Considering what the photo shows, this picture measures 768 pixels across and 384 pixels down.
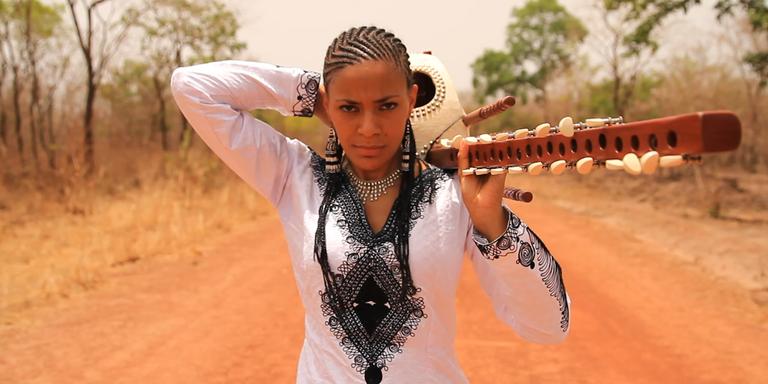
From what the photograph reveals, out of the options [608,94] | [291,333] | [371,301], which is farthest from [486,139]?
[608,94]

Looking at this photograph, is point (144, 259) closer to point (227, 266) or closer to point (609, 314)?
point (227, 266)

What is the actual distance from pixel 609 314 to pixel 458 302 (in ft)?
4.40

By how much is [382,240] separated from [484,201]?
1.05 ft

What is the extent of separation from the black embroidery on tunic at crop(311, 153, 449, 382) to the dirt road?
8.63 ft

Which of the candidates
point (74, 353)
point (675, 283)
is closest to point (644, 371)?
point (675, 283)

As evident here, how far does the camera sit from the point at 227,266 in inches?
268

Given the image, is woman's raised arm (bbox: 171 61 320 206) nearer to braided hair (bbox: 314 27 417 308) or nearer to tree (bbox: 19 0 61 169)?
braided hair (bbox: 314 27 417 308)

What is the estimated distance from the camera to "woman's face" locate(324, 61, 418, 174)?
1.43 meters

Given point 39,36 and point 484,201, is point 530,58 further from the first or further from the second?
point 484,201

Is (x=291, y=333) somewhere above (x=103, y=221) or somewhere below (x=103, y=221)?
above

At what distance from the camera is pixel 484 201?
1.29m

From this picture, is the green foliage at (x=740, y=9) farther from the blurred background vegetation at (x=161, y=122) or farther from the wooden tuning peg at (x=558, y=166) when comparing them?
the wooden tuning peg at (x=558, y=166)

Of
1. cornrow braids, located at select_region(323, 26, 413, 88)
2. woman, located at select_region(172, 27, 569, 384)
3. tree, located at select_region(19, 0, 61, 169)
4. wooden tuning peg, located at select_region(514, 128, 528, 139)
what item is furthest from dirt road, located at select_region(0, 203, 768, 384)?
tree, located at select_region(19, 0, 61, 169)

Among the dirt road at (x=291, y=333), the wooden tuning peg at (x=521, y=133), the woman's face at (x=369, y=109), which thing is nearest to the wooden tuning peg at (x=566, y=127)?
the wooden tuning peg at (x=521, y=133)
